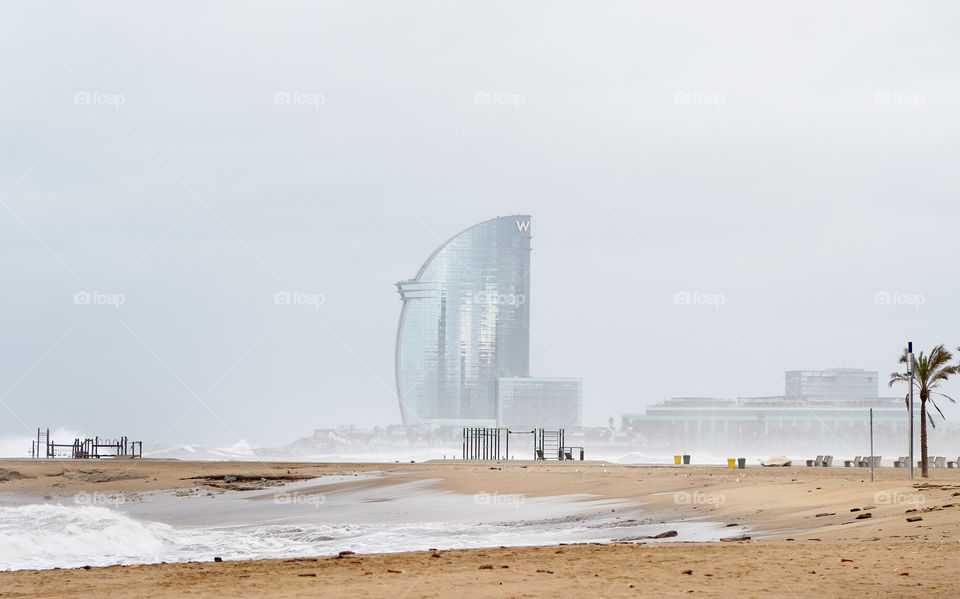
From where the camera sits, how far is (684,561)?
43.0 ft

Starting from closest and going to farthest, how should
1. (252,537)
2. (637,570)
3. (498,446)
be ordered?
1. (637,570)
2. (252,537)
3. (498,446)

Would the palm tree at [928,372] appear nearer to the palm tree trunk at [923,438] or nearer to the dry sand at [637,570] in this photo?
the palm tree trunk at [923,438]

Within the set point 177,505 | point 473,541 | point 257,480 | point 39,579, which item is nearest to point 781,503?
point 473,541

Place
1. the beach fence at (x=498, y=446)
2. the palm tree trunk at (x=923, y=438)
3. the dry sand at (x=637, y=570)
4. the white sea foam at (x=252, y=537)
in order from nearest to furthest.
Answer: the dry sand at (x=637, y=570) < the white sea foam at (x=252, y=537) < the palm tree trunk at (x=923, y=438) < the beach fence at (x=498, y=446)

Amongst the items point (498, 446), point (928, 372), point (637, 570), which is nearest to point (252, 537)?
point (637, 570)

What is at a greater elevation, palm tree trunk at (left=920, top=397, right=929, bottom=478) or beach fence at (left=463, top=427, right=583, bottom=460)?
palm tree trunk at (left=920, top=397, right=929, bottom=478)

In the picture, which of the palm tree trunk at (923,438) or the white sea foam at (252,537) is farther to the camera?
the palm tree trunk at (923,438)

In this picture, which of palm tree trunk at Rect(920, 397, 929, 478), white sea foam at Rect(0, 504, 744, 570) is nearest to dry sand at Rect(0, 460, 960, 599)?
white sea foam at Rect(0, 504, 744, 570)

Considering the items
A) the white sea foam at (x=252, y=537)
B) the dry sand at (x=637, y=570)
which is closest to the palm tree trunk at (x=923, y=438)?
the dry sand at (x=637, y=570)

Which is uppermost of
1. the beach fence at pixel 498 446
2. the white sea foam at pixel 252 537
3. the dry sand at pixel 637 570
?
the dry sand at pixel 637 570

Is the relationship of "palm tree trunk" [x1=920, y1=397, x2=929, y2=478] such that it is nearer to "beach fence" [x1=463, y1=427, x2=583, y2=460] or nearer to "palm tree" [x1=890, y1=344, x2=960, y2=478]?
"palm tree" [x1=890, y1=344, x2=960, y2=478]

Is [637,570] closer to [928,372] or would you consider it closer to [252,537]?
[252,537]

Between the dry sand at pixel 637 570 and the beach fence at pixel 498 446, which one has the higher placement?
the dry sand at pixel 637 570

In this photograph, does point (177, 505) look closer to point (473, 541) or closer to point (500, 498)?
point (500, 498)
